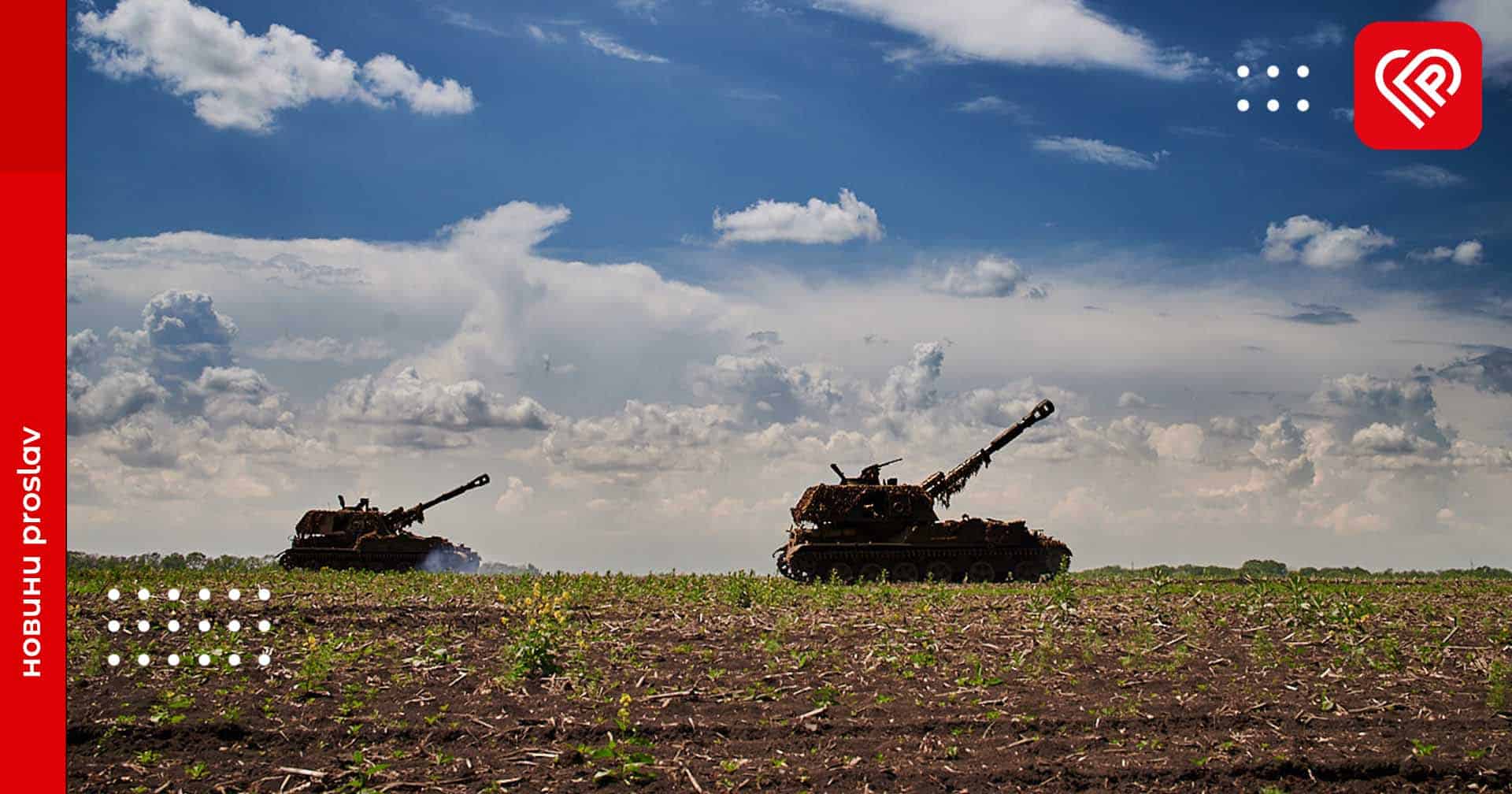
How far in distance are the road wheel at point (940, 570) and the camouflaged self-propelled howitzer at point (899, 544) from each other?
0.07 feet

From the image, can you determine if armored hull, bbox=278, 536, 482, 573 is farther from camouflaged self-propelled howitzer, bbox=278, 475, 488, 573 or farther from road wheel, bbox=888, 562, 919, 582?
road wheel, bbox=888, 562, 919, 582

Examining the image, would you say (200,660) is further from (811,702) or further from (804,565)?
(804,565)

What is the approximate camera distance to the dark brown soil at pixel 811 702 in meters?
9.89

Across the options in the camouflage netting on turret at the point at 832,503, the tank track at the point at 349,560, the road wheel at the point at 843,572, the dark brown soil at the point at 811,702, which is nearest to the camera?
the dark brown soil at the point at 811,702

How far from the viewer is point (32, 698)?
403 inches

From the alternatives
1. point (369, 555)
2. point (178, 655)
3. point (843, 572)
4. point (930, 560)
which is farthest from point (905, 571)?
point (178, 655)

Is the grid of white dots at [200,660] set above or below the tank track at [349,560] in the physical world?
below

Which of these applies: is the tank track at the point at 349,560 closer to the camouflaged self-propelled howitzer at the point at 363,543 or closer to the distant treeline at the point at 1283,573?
the camouflaged self-propelled howitzer at the point at 363,543

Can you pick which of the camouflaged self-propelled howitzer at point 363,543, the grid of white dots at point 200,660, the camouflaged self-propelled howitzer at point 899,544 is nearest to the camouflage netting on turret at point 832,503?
the camouflaged self-propelled howitzer at point 899,544

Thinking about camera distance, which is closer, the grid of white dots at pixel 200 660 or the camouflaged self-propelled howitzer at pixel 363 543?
the grid of white dots at pixel 200 660

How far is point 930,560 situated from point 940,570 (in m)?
0.36

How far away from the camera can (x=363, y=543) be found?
Result: 35.6 meters

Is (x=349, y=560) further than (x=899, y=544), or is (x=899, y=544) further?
(x=349, y=560)

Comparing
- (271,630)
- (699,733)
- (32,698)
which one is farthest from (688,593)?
(32,698)
